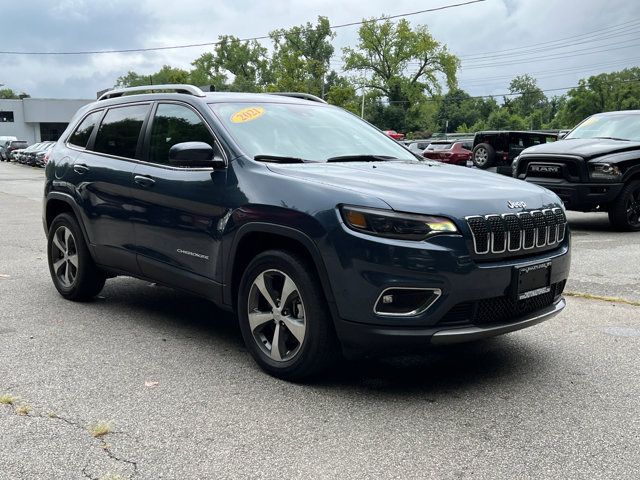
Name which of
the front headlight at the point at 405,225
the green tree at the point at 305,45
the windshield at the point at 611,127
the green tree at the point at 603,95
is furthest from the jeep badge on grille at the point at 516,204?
the green tree at the point at 603,95

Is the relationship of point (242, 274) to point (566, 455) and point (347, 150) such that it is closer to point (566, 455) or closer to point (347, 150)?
point (347, 150)

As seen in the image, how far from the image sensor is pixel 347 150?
4875 millimetres

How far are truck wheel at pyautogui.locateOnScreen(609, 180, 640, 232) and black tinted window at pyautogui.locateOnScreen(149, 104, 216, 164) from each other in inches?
302

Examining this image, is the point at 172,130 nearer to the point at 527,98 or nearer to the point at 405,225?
the point at 405,225

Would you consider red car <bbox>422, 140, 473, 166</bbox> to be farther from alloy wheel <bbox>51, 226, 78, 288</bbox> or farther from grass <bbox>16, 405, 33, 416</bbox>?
Result: grass <bbox>16, 405, 33, 416</bbox>

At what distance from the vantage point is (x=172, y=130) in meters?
5.06

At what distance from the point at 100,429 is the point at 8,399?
75 centimetres

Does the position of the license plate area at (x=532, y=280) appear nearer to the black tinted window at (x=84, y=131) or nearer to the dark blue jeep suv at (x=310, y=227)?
the dark blue jeep suv at (x=310, y=227)

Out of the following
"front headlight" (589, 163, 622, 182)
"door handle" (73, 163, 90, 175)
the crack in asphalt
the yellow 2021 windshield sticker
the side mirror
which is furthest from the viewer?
"front headlight" (589, 163, 622, 182)

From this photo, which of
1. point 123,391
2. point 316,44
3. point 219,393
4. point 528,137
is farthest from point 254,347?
point 316,44

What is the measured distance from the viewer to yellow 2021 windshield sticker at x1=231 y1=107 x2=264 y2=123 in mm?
4750

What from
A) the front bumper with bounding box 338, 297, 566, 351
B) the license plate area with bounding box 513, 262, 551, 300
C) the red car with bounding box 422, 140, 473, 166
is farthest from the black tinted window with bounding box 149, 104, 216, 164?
the red car with bounding box 422, 140, 473, 166

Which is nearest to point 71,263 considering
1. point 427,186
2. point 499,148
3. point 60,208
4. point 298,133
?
point 60,208

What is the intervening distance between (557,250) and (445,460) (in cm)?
170
